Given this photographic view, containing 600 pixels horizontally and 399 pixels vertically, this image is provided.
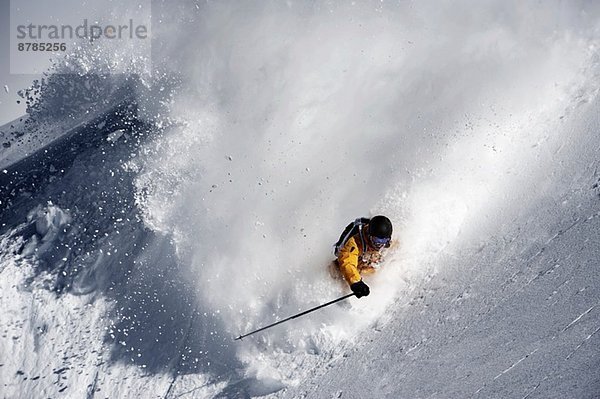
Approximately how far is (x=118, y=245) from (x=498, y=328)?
5.04 meters

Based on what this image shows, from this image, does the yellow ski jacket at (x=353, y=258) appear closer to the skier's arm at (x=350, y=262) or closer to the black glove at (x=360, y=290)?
the skier's arm at (x=350, y=262)

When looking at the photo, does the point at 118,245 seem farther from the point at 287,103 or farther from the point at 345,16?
the point at 345,16

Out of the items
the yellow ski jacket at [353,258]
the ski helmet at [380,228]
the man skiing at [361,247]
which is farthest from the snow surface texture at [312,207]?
the ski helmet at [380,228]

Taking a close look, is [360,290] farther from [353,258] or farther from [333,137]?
[333,137]

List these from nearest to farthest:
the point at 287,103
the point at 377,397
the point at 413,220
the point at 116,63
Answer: the point at 377,397 → the point at 413,220 → the point at 287,103 → the point at 116,63

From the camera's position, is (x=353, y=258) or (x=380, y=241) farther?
(x=353, y=258)

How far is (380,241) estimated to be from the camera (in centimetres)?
470

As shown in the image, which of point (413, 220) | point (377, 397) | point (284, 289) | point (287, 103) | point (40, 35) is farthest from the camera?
point (40, 35)

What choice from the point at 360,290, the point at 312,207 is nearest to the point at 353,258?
the point at 360,290

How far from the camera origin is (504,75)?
693 centimetres

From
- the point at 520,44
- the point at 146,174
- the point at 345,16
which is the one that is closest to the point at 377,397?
the point at 146,174

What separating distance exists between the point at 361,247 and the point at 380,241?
0.30 metres

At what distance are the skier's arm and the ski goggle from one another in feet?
0.78

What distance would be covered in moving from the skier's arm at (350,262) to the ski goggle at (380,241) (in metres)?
0.24
